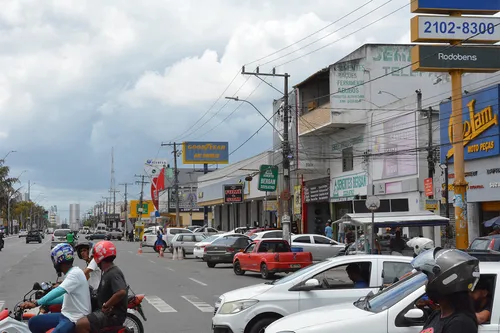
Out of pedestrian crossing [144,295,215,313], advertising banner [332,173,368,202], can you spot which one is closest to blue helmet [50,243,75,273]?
pedestrian crossing [144,295,215,313]

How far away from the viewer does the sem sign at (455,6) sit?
1101 inches

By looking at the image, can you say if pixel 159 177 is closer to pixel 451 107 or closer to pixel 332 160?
pixel 332 160

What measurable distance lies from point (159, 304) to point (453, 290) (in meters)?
13.5

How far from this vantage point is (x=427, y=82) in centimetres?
4341

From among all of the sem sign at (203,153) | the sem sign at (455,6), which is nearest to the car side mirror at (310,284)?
the sem sign at (455,6)

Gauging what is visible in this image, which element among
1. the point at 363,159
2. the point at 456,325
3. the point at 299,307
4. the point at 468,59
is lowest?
the point at 299,307

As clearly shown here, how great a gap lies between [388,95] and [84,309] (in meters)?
37.6

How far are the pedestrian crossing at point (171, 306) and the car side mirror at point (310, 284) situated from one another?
5.83 m

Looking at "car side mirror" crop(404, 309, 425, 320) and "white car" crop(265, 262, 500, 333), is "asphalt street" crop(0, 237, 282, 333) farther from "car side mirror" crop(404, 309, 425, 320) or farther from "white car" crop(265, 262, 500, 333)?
"car side mirror" crop(404, 309, 425, 320)

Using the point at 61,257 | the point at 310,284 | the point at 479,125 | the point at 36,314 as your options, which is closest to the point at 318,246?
the point at 479,125

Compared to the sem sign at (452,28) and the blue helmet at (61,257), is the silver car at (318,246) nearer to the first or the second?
the sem sign at (452,28)

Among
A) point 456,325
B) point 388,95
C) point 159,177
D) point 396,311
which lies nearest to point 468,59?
point 388,95

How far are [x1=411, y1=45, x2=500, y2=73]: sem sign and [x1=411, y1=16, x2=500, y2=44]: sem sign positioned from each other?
1.40 feet

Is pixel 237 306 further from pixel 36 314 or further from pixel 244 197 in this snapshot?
pixel 244 197
